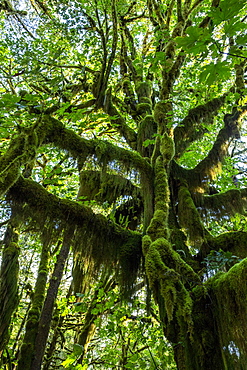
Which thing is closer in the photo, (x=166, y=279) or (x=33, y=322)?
(x=166, y=279)

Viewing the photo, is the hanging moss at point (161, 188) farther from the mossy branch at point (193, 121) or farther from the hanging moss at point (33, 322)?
the hanging moss at point (33, 322)

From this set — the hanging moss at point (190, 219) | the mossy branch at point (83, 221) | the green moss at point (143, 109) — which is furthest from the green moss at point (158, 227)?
the green moss at point (143, 109)

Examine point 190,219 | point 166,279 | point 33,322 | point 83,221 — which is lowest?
point 33,322

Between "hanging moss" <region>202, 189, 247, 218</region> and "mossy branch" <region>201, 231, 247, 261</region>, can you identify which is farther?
"hanging moss" <region>202, 189, 247, 218</region>

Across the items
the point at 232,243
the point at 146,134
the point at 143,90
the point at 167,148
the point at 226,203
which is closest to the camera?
the point at 232,243

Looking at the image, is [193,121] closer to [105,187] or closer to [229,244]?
[105,187]

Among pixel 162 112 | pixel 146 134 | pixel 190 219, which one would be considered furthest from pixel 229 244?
pixel 146 134

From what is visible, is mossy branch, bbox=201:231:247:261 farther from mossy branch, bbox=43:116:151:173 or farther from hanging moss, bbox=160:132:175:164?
mossy branch, bbox=43:116:151:173

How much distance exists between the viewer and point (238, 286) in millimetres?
2557

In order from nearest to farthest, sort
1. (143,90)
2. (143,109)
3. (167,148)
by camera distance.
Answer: (167,148) < (143,109) < (143,90)

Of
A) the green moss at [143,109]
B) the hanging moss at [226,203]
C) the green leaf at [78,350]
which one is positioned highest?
the green moss at [143,109]

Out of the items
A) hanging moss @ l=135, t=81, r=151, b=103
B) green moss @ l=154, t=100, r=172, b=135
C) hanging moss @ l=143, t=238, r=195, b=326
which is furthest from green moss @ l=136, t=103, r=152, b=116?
hanging moss @ l=143, t=238, r=195, b=326

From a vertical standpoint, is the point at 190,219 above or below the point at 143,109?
below

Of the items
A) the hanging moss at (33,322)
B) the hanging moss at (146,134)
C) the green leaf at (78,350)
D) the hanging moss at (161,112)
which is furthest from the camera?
the hanging moss at (146,134)
